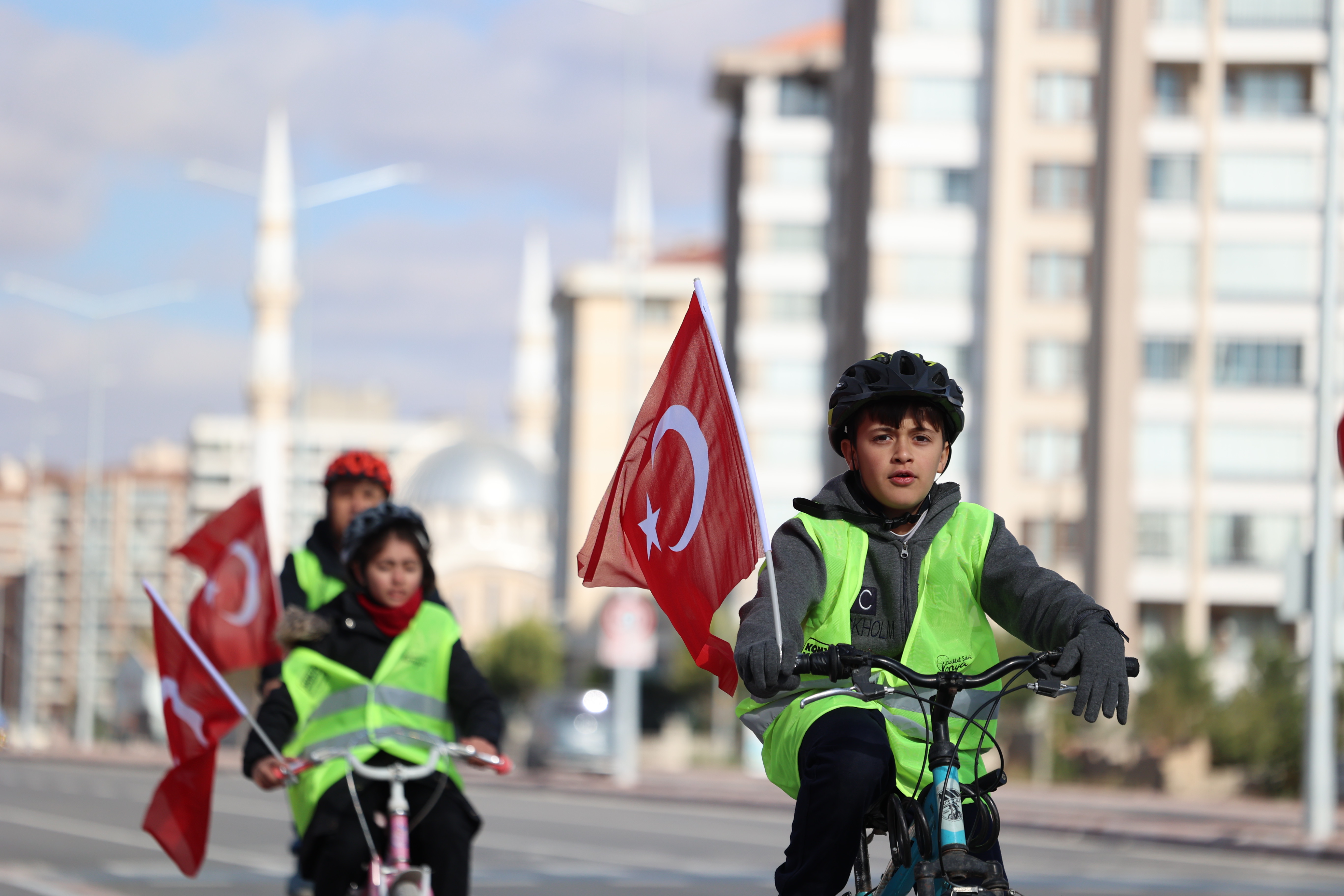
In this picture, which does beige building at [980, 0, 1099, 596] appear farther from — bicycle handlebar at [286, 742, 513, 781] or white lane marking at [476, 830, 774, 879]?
bicycle handlebar at [286, 742, 513, 781]

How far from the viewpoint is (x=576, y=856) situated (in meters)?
16.3

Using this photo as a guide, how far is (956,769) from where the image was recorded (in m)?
4.21

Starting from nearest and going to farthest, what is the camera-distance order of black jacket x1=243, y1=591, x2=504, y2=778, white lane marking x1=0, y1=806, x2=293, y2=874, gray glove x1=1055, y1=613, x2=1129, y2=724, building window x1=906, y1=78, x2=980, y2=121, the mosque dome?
gray glove x1=1055, y1=613, x2=1129, y2=724
black jacket x1=243, y1=591, x2=504, y2=778
white lane marking x1=0, y1=806, x2=293, y2=874
building window x1=906, y1=78, x2=980, y2=121
the mosque dome

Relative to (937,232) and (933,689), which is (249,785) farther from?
(937,232)

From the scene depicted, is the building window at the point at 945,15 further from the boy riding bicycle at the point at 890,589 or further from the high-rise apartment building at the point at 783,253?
the boy riding bicycle at the point at 890,589

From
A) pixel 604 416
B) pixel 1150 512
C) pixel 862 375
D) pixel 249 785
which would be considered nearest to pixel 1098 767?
pixel 249 785

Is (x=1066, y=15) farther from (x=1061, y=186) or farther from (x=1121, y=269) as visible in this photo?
(x=1121, y=269)

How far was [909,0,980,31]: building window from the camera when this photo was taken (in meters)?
67.9

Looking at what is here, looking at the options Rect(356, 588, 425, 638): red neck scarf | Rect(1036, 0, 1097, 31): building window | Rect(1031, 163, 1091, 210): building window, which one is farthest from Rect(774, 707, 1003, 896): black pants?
Rect(1036, 0, 1097, 31): building window

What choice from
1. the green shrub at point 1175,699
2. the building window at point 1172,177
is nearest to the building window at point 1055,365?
the building window at point 1172,177

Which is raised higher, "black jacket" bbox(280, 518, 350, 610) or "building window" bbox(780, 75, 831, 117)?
"building window" bbox(780, 75, 831, 117)

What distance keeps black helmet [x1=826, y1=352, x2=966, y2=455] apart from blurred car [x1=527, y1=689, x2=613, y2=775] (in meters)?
34.7

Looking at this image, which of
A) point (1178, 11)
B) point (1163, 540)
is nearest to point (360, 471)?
point (1163, 540)

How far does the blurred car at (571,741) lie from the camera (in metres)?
39.8
